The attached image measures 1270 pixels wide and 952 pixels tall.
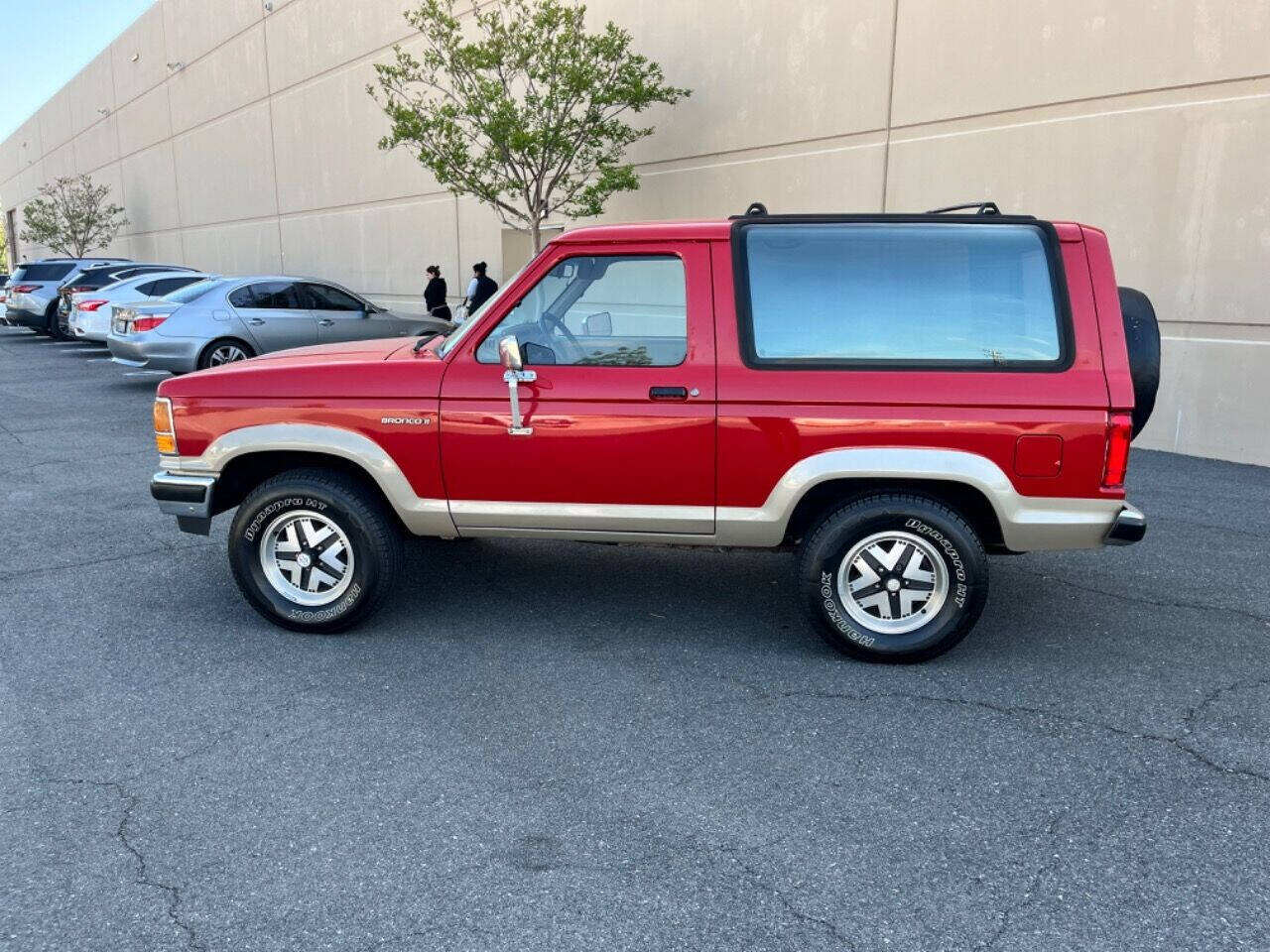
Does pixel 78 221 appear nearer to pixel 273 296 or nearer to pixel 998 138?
pixel 273 296

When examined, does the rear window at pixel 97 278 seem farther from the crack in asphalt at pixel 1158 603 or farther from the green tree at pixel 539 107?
the crack in asphalt at pixel 1158 603

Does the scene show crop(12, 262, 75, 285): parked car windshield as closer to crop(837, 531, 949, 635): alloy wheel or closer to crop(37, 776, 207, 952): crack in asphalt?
crop(37, 776, 207, 952): crack in asphalt

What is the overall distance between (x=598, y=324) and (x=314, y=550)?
5.80ft

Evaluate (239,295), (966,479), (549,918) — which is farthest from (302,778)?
(239,295)

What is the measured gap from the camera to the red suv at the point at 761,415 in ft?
13.9

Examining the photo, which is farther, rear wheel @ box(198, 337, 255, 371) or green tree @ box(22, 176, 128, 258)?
green tree @ box(22, 176, 128, 258)

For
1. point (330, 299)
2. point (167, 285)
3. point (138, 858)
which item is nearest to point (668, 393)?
point (138, 858)

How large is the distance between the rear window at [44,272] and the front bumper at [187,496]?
69.1 ft

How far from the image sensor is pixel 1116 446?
4.16 m

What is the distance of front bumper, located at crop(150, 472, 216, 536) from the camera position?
4.74 meters

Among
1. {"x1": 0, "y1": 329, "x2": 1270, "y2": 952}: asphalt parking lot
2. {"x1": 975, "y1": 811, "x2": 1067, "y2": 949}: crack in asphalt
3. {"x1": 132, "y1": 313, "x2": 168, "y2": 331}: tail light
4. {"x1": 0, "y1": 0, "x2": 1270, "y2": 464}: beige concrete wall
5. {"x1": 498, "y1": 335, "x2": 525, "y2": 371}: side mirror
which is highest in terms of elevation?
{"x1": 0, "y1": 0, "x2": 1270, "y2": 464}: beige concrete wall

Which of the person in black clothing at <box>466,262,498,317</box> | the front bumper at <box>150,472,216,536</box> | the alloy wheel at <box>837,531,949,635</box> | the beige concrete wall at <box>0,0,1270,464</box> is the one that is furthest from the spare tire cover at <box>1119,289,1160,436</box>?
the person in black clothing at <box>466,262,498,317</box>

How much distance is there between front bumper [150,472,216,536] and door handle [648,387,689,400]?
85.5 inches

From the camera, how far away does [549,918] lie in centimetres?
276
